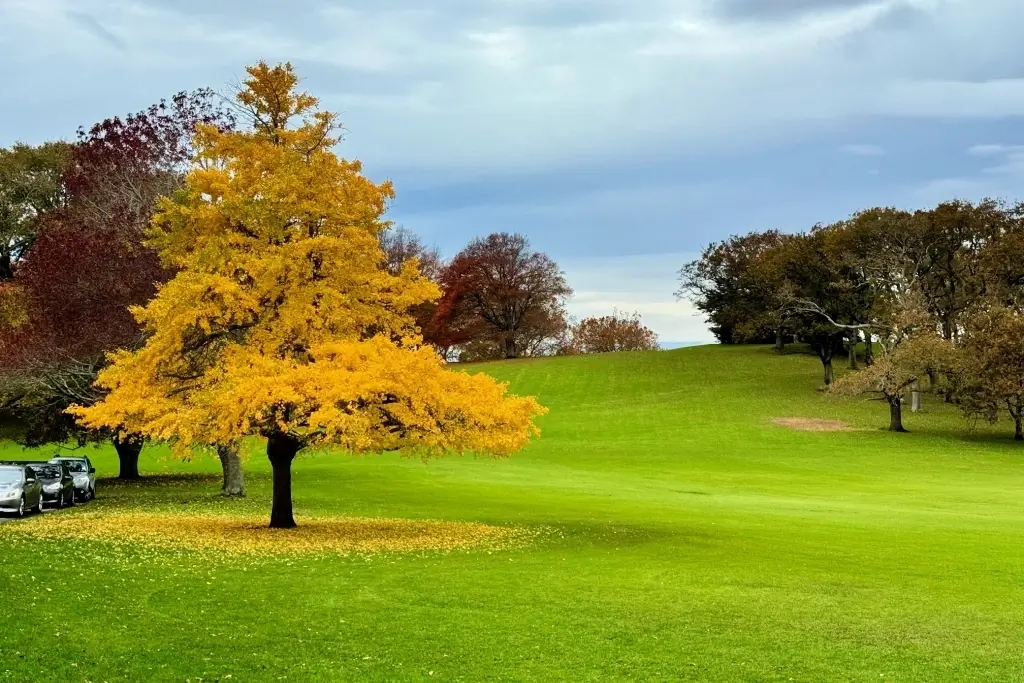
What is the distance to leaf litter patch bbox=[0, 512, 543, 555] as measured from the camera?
22.2m

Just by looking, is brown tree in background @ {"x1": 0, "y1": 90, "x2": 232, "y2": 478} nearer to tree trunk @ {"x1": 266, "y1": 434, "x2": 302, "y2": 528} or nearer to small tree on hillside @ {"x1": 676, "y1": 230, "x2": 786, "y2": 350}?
tree trunk @ {"x1": 266, "y1": 434, "x2": 302, "y2": 528}

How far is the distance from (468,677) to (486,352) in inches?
4382

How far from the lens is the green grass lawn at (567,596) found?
1266 centimetres

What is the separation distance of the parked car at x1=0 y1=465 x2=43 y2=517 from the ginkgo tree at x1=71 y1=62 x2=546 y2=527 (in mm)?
6186

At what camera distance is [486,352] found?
123312 millimetres

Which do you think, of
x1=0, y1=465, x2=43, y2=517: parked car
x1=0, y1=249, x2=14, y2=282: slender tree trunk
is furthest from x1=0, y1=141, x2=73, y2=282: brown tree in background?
x1=0, y1=465, x2=43, y2=517: parked car

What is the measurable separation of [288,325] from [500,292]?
9298 cm

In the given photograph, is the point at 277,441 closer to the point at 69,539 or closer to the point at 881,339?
the point at 69,539

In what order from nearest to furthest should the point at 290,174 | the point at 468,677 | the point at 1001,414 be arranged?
the point at 468,677 < the point at 290,174 < the point at 1001,414

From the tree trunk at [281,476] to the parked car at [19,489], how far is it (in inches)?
330

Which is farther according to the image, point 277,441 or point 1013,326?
point 1013,326

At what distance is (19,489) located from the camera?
28.6 metres

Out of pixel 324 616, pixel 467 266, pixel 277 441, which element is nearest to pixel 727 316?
pixel 467 266

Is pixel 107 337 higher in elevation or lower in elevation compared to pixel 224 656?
higher
